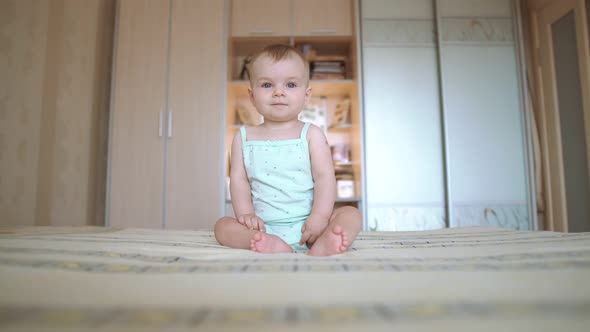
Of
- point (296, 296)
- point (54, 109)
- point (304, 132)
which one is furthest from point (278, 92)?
point (54, 109)

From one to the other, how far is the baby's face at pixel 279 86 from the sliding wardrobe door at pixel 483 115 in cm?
212

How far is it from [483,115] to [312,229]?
8.36ft

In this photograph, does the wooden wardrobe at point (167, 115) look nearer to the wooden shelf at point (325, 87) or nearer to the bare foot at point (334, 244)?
the wooden shelf at point (325, 87)

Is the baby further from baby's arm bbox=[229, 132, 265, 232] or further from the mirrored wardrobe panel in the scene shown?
the mirrored wardrobe panel

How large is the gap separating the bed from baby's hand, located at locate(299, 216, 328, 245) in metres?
0.42

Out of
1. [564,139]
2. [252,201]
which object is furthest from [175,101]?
[564,139]

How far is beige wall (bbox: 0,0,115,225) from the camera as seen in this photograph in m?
1.92

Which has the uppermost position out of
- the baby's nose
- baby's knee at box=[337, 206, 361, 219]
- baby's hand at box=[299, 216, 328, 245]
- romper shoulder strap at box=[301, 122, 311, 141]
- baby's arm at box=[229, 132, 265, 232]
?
the baby's nose

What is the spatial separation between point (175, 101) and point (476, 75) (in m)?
2.42

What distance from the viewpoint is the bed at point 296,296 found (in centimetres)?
36

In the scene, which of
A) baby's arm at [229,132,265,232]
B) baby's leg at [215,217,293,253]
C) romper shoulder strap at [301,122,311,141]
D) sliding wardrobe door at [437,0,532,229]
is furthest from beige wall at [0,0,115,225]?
sliding wardrobe door at [437,0,532,229]

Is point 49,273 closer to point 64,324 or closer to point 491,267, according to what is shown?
point 64,324

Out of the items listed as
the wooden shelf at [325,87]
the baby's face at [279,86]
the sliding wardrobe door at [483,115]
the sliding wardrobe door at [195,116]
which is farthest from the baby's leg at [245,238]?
the sliding wardrobe door at [483,115]

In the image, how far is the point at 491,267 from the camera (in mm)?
533
